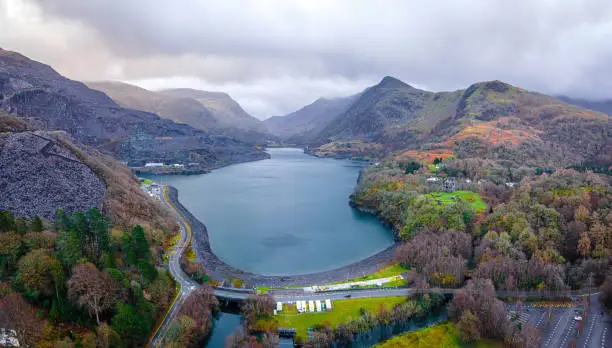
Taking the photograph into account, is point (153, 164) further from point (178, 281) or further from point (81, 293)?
point (81, 293)

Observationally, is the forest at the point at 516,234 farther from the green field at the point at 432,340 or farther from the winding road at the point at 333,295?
the green field at the point at 432,340

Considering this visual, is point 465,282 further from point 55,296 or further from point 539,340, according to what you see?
point 55,296

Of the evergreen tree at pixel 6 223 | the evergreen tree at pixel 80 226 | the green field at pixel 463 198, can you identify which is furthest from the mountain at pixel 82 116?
the green field at pixel 463 198

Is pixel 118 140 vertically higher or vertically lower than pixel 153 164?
higher

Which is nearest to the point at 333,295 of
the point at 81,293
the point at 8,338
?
the point at 81,293

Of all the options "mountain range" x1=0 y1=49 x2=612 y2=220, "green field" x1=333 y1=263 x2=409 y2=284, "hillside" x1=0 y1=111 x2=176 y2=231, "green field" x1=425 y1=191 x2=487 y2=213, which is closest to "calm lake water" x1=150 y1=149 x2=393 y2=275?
"green field" x1=333 y1=263 x2=409 y2=284

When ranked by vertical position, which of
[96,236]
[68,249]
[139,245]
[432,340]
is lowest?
[432,340]
